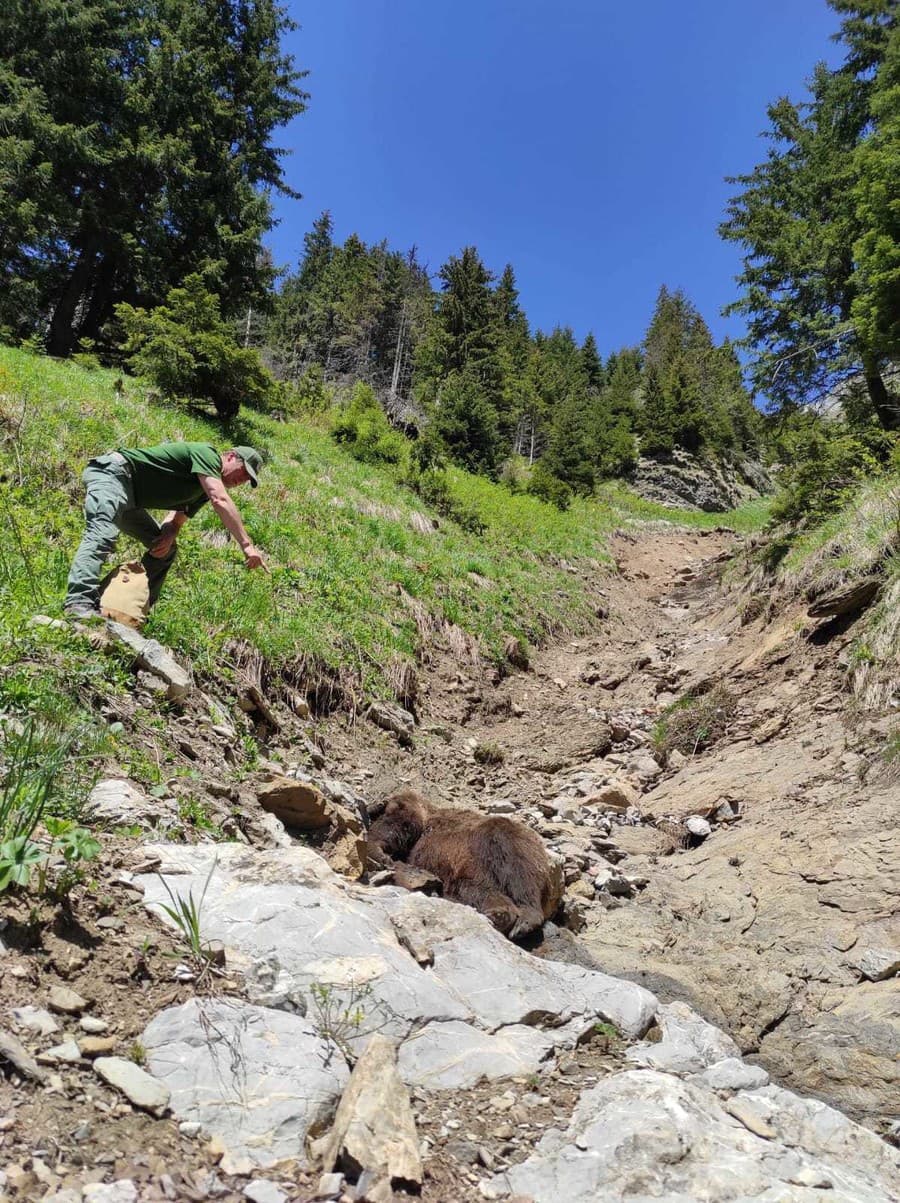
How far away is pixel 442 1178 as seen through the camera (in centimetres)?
173

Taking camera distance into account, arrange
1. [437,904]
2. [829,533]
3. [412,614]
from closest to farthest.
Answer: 1. [437,904]
2. [829,533]
3. [412,614]

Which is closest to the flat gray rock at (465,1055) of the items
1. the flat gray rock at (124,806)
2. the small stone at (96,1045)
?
the small stone at (96,1045)

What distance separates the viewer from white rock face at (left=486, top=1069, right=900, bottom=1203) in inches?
67.9

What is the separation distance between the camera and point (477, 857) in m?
4.18

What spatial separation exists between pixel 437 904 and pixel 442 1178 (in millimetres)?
1443

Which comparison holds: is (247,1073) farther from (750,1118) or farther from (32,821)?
(750,1118)

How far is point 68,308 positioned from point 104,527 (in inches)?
726

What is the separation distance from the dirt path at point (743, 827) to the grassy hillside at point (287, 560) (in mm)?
1209

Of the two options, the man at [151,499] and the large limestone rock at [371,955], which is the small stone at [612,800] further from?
the man at [151,499]

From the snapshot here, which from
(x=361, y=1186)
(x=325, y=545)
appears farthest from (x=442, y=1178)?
(x=325, y=545)

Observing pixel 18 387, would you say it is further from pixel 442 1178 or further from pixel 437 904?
pixel 442 1178

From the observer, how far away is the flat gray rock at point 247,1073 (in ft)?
5.48

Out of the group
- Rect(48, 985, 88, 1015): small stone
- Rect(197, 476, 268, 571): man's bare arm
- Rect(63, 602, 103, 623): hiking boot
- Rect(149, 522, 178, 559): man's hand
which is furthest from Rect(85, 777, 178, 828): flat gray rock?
Rect(149, 522, 178, 559): man's hand

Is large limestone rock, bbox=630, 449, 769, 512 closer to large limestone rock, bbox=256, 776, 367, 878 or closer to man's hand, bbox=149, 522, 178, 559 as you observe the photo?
man's hand, bbox=149, 522, 178, 559
